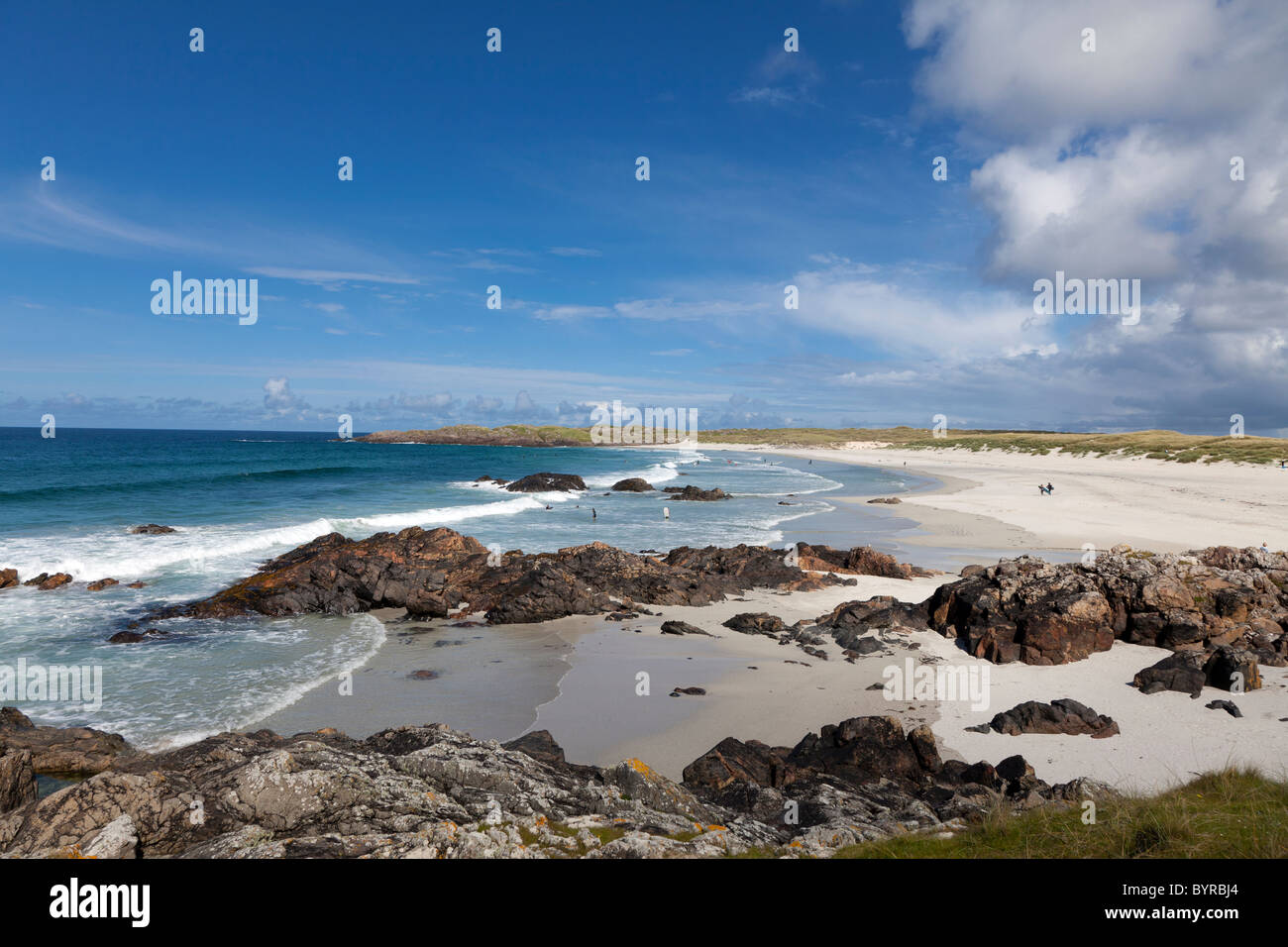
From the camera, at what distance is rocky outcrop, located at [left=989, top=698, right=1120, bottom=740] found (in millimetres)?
9453

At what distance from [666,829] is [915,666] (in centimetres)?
898

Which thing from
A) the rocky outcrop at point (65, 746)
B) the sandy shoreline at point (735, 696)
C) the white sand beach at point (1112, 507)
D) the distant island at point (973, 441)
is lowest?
the sandy shoreline at point (735, 696)

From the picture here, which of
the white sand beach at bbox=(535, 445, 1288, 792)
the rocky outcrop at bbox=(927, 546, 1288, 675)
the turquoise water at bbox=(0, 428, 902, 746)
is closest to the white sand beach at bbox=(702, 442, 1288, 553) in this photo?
the white sand beach at bbox=(535, 445, 1288, 792)

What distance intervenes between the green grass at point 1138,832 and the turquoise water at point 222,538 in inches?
432

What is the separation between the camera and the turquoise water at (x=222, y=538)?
41.2ft

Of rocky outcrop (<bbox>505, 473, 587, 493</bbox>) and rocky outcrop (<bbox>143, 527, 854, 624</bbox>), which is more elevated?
rocky outcrop (<bbox>505, 473, 587, 493</bbox>)

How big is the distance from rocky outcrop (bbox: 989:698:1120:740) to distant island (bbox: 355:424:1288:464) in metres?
66.7

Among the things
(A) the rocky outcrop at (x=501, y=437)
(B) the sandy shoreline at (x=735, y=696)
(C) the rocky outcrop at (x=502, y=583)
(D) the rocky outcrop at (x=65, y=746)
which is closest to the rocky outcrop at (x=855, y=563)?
(B) the sandy shoreline at (x=735, y=696)

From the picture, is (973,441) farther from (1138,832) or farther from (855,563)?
(1138,832)

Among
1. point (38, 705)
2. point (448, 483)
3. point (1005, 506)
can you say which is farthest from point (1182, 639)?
point (448, 483)

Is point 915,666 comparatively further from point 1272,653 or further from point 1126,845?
point 1126,845

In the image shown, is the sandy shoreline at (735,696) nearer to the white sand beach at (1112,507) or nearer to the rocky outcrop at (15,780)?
the rocky outcrop at (15,780)

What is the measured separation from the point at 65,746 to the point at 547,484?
157 ft

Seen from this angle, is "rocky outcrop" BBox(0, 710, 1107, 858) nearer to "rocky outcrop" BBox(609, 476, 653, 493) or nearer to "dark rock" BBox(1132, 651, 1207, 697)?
"dark rock" BBox(1132, 651, 1207, 697)
